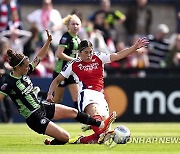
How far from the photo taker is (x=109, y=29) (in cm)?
2491

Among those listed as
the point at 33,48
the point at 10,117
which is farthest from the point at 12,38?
the point at 10,117

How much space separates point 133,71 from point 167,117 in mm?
1707

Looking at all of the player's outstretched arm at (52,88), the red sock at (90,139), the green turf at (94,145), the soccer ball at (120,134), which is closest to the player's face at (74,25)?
the green turf at (94,145)

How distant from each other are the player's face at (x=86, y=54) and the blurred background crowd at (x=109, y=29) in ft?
24.7

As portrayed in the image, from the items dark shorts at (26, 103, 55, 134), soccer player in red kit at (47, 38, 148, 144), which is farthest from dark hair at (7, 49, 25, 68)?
soccer player in red kit at (47, 38, 148, 144)

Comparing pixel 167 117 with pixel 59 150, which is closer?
pixel 59 150

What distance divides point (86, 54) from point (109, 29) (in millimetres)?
9970

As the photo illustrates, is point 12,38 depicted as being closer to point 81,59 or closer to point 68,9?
point 68,9

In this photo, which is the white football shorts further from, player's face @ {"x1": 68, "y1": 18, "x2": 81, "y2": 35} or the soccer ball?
player's face @ {"x1": 68, "y1": 18, "x2": 81, "y2": 35}

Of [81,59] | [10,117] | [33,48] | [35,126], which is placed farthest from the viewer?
[33,48]

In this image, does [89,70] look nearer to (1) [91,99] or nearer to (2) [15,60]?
(1) [91,99]

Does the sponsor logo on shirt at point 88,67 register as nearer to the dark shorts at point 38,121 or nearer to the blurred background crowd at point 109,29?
the dark shorts at point 38,121

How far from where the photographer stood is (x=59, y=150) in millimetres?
13055

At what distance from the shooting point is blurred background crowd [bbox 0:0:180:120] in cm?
2381
